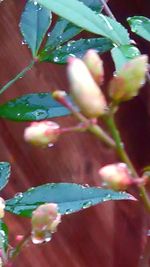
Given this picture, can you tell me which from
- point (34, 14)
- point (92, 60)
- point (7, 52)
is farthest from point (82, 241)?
point (92, 60)

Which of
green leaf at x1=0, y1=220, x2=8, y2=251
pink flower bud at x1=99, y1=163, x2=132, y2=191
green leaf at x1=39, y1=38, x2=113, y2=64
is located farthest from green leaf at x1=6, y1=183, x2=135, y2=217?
pink flower bud at x1=99, y1=163, x2=132, y2=191

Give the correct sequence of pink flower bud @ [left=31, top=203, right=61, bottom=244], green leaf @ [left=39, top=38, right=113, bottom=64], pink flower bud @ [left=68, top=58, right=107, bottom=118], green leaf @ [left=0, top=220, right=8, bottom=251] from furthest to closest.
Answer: green leaf @ [left=39, top=38, right=113, bottom=64] < green leaf @ [left=0, top=220, right=8, bottom=251] < pink flower bud @ [left=31, top=203, right=61, bottom=244] < pink flower bud @ [left=68, top=58, right=107, bottom=118]

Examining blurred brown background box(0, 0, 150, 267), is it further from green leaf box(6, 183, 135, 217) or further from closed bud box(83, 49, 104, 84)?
closed bud box(83, 49, 104, 84)

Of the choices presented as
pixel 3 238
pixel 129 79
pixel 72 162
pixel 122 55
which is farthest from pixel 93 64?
pixel 72 162

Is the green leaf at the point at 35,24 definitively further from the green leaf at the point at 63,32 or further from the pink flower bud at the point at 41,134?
the pink flower bud at the point at 41,134

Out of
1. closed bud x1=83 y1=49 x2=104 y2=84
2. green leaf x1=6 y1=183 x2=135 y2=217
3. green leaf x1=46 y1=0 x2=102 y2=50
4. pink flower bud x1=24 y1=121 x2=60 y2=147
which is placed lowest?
green leaf x1=6 y1=183 x2=135 y2=217

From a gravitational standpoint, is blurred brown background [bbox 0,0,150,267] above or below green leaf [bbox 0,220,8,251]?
below
